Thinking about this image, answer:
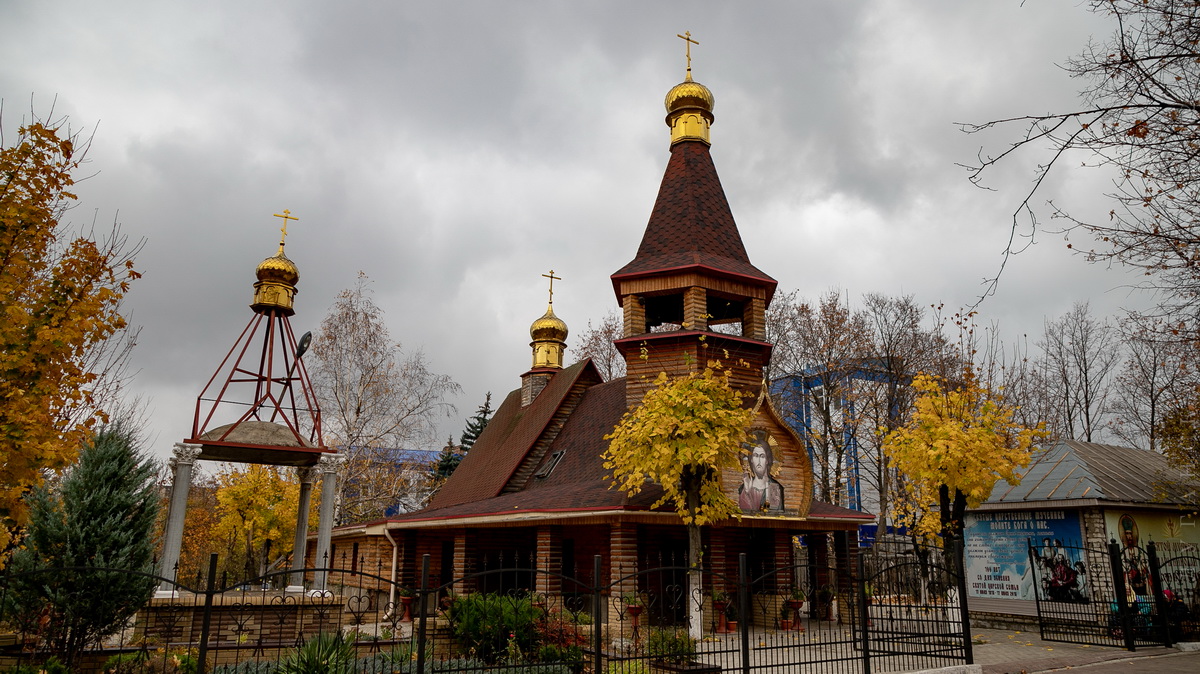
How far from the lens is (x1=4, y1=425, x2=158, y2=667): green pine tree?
10.2 metres

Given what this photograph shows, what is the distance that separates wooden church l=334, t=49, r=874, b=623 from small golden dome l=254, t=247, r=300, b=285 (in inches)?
280

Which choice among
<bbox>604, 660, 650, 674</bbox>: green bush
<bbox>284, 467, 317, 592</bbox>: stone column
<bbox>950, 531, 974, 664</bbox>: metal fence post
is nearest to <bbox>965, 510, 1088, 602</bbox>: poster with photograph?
<bbox>950, 531, 974, 664</bbox>: metal fence post

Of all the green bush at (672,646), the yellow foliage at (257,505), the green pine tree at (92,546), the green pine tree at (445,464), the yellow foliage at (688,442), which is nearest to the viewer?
the green bush at (672,646)

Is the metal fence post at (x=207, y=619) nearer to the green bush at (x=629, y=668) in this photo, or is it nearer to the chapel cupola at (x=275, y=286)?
the green bush at (x=629, y=668)

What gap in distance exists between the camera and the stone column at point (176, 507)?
1509 cm

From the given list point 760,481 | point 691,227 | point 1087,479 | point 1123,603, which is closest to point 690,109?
point 691,227

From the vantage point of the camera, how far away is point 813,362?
93.9 feet

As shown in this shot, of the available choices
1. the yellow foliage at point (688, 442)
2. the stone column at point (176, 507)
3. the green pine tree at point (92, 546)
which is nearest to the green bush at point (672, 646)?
the yellow foliage at point (688, 442)

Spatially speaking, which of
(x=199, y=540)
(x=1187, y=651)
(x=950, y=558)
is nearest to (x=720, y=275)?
(x=950, y=558)

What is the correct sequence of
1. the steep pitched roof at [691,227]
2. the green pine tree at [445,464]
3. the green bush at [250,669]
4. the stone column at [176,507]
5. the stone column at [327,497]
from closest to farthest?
the green bush at [250,669] → the stone column at [176,507] → the stone column at [327,497] → the steep pitched roof at [691,227] → the green pine tree at [445,464]

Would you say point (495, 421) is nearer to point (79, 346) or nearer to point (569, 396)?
point (569, 396)

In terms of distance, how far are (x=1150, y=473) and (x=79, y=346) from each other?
2380 cm

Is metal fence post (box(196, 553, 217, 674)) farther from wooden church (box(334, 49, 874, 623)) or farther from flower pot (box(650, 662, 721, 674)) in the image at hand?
wooden church (box(334, 49, 874, 623))

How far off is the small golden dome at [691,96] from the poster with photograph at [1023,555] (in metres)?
12.7
